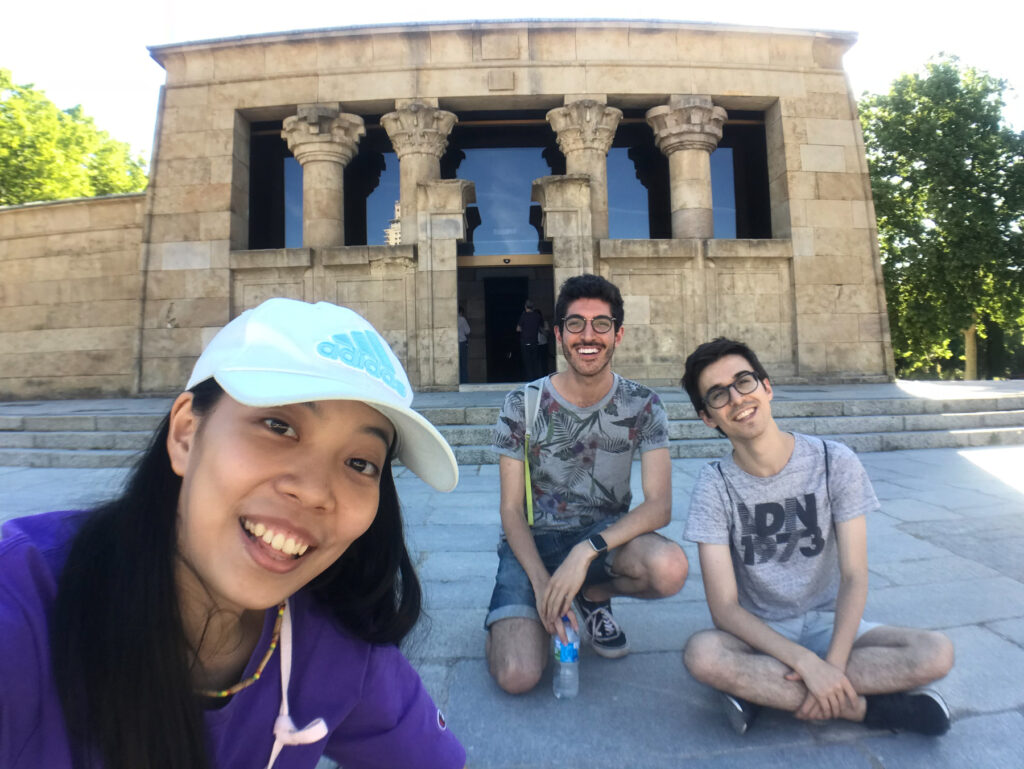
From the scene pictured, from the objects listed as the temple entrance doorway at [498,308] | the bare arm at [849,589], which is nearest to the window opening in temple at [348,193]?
the temple entrance doorway at [498,308]

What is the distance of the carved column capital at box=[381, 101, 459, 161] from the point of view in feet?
36.4

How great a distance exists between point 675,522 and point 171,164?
478 inches

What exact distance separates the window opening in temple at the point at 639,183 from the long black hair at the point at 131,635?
1285 cm

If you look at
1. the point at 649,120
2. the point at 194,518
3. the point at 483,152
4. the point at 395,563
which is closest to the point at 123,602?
the point at 194,518

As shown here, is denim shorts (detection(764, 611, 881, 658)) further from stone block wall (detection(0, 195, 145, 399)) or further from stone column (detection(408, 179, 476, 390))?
stone block wall (detection(0, 195, 145, 399))

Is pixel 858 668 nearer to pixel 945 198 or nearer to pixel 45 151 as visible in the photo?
pixel 945 198

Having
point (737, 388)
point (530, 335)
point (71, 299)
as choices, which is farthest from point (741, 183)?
A: point (71, 299)

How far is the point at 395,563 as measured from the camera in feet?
4.04

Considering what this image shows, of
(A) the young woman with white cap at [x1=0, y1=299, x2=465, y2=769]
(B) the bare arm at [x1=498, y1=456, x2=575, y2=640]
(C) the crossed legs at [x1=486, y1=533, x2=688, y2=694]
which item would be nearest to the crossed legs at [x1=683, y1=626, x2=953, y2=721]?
(C) the crossed legs at [x1=486, y1=533, x2=688, y2=694]

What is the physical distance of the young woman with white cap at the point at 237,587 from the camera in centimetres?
76

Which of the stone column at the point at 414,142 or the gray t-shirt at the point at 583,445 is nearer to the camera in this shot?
the gray t-shirt at the point at 583,445

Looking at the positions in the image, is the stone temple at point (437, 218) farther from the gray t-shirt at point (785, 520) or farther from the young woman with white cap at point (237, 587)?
the young woman with white cap at point (237, 587)

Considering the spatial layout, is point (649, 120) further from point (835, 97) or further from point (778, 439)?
point (778, 439)

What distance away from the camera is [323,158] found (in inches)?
448
